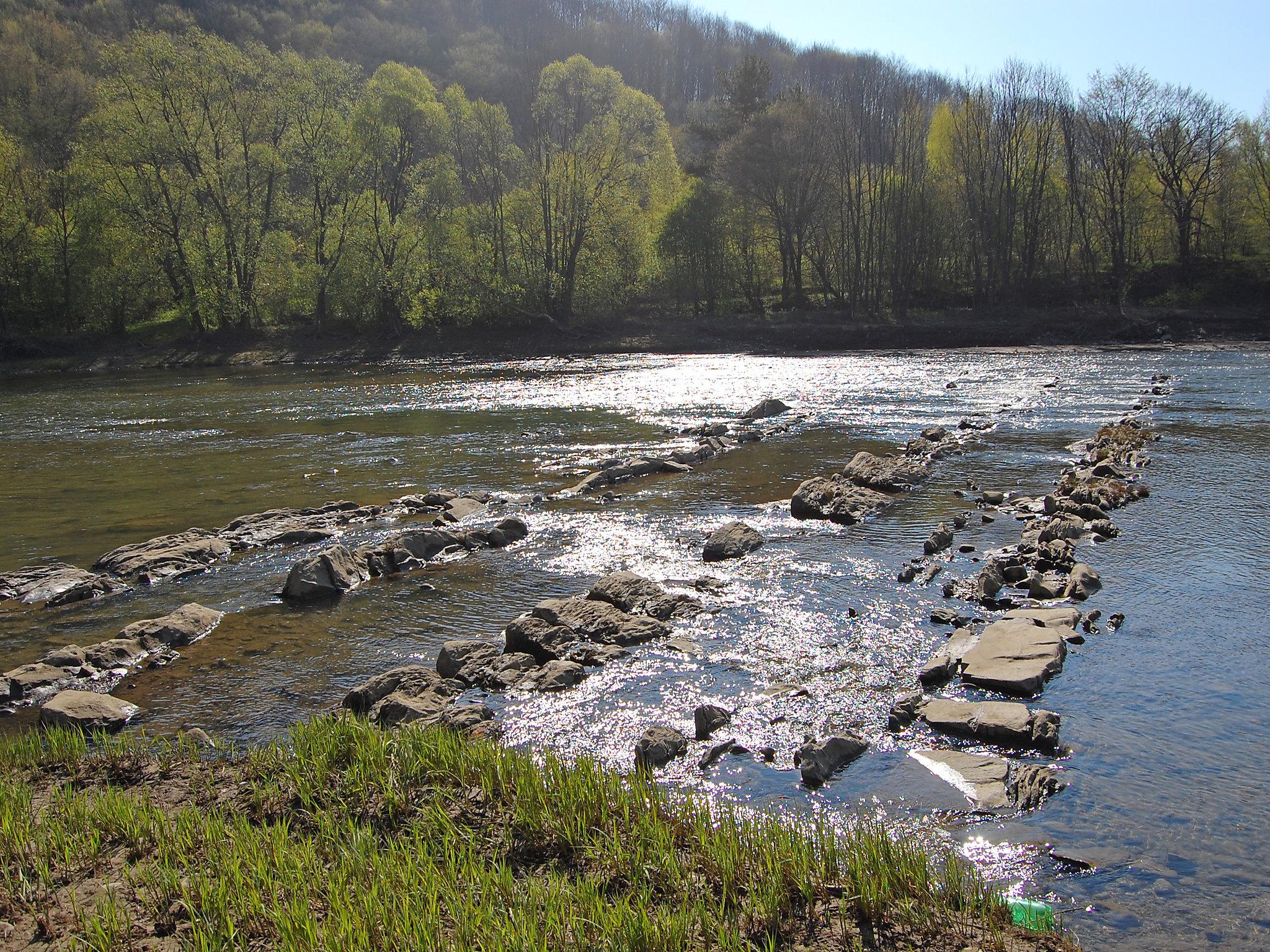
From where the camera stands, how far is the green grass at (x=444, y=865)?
449 cm

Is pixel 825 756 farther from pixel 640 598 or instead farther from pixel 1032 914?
pixel 640 598

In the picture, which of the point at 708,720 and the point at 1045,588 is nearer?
the point at 708,720

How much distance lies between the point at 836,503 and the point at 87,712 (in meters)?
11.9

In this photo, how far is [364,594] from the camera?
40.0 ft

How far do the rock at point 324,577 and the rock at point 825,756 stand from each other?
7.77 m

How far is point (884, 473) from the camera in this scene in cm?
1767

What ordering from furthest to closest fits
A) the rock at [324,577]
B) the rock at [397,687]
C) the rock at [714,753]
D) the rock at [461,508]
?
1. the rock at [461,508]
2. the rock at [324,577]
3. the rock at [397,687]
4. the rock at [714,753]

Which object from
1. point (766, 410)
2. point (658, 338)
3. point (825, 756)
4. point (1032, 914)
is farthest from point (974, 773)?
point (658, 338)

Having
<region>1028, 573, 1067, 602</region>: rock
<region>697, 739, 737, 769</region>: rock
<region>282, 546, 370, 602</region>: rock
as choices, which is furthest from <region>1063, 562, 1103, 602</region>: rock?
<region>282, 546, 370, 602</region>: rock

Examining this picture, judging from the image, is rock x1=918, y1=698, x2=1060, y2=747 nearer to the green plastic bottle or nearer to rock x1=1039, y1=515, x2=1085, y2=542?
the green plastic bottle

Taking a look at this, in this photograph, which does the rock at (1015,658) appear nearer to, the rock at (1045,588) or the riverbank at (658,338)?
the rock at (1045,588)

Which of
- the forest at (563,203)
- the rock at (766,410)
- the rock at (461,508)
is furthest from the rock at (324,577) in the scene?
the forest at (563,203)

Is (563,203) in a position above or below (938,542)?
above

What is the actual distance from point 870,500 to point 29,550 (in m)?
15.5
